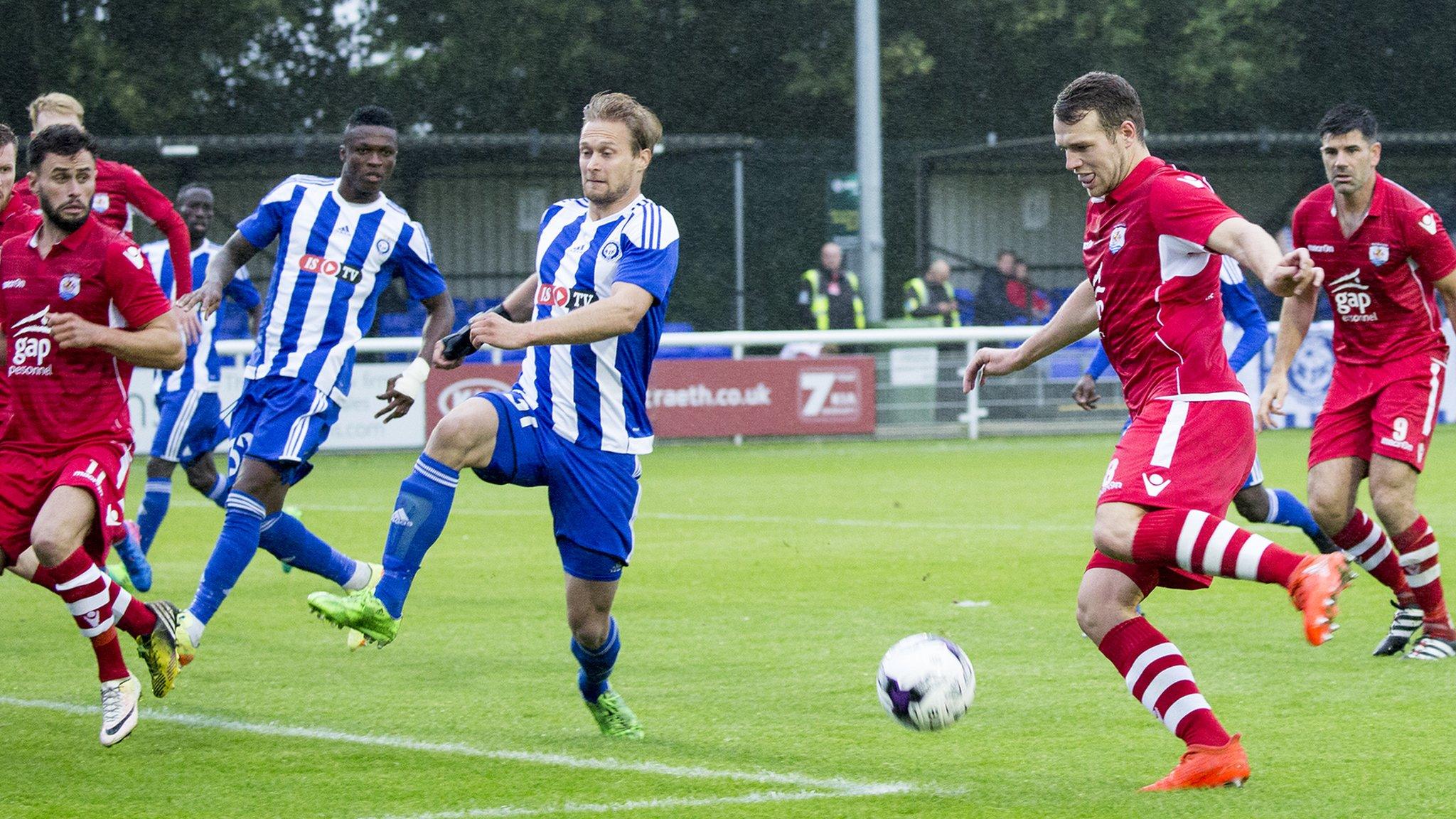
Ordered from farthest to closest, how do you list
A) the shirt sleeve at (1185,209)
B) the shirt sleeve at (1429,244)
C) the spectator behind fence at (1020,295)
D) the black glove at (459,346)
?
1. the spectator behind fence at (1020,295)
2. the shirt sleeve at (1429,244)
3. the black glove at (459,346)
4. the shirt sleeve at (1185,209)

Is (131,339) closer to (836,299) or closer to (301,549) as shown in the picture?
(301,549)

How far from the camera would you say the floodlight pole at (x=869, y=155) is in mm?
21875

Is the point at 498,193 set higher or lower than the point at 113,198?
lower

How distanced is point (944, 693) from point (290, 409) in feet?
10.7

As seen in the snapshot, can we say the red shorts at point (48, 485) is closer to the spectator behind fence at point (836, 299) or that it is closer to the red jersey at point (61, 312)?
the red jersey at point (61, 312)

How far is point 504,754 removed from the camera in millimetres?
5496

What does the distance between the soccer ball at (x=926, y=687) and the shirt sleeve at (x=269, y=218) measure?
3530 mm

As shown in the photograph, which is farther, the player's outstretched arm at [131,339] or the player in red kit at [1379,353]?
the player in red kit at [1379,353]

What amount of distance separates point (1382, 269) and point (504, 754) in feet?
13.1

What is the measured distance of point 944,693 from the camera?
5.25 metres

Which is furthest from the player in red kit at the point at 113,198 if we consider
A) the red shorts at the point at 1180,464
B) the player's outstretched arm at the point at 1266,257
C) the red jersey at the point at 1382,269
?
the red jersey at the point at 1382,269

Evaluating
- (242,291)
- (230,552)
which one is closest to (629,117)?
(230,552)

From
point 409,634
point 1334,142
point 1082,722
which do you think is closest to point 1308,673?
point 1082,722

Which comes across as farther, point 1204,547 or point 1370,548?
point 1370,548
